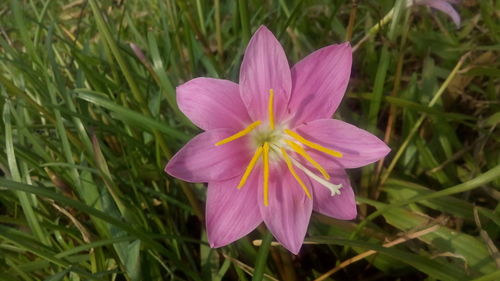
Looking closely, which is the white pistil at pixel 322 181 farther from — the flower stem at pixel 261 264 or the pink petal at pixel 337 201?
the flower stem at pixel 261 264

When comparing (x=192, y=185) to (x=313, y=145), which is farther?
(x=192, y=185)

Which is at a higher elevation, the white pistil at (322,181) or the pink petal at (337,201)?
the white pistil at (322,181)

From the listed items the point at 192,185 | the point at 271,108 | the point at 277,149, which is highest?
the point at 271,108

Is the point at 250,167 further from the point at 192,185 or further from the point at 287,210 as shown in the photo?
the point at 192,185

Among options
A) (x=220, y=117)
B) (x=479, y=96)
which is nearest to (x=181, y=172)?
(x=220, y=117)

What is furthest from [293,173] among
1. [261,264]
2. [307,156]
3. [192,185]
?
[192,185]

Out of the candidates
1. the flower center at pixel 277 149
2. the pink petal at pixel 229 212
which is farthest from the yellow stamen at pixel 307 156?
the pink petal at pixel 229 212

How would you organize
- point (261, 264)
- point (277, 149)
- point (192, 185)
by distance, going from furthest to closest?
point (192, 185)
point (277, 149)
point (261, 264)
